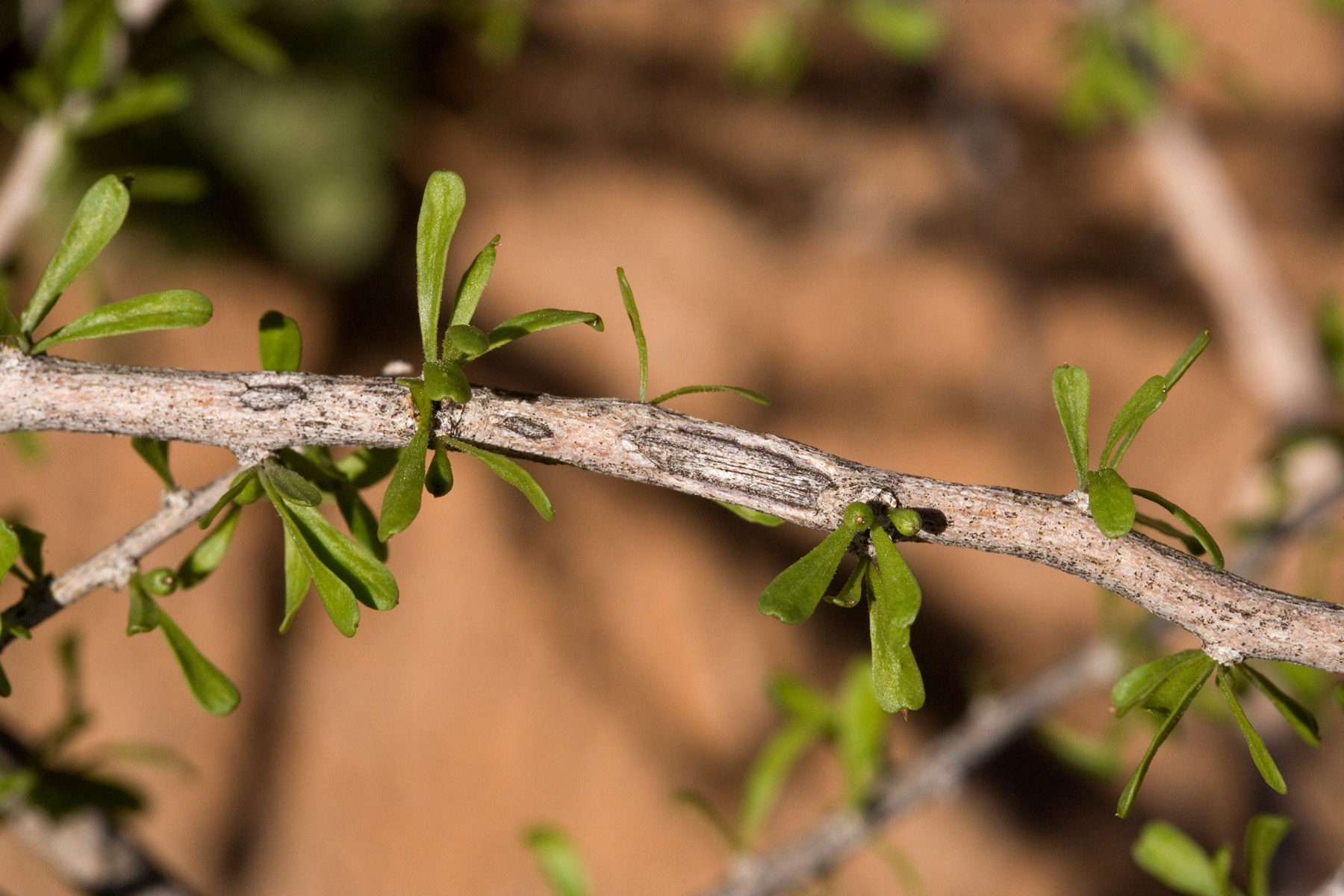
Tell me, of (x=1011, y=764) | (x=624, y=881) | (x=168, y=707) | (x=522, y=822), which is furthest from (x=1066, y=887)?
(x=168, y=707)

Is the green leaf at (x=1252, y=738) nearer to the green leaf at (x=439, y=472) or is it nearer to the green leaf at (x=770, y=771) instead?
the green leaf at (x=439, y=472)

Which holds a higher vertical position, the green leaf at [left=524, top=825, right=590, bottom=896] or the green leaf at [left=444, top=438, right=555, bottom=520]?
the green leaf at [left=444, top=438, right=555, bottom=520]

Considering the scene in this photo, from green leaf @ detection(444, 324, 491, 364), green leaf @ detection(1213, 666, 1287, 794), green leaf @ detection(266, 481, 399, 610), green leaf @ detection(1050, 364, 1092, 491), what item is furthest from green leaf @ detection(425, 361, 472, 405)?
green leaf @ detection(1213, 666, 1287, 794)

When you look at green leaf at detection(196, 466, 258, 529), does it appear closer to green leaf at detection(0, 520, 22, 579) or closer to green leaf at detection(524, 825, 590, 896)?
green leaf at detection(0, 520, 22, 579)

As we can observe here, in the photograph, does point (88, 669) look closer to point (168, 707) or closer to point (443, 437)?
point (168, 707)

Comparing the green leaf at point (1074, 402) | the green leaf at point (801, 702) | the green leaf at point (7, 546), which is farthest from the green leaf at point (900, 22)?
the green leaf at point (7, 546)
